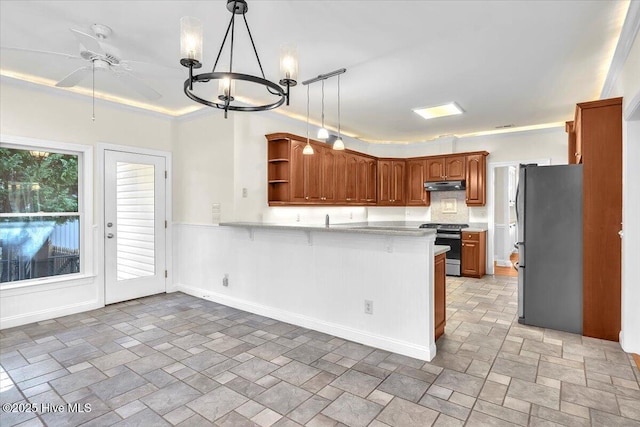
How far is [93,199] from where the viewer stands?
439 centimetres

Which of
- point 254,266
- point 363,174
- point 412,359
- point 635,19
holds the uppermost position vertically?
point 635,19

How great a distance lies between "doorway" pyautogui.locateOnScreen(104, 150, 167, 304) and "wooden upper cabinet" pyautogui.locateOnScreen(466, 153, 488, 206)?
17.3ft

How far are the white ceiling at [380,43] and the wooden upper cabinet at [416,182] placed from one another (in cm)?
261

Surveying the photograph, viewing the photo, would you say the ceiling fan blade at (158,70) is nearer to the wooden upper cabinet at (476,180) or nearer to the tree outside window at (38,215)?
the tree outside window at (38,215)

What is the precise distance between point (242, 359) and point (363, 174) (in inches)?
175

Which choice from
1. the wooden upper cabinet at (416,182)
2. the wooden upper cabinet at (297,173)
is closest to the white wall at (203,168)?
the wooden upper cabinet at (297,173)

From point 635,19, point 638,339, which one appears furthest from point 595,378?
point 635,19

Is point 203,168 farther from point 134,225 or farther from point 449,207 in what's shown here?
point 449,207

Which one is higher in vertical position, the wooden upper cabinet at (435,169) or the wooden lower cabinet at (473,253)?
the wooden upper cabinet at (435,169)

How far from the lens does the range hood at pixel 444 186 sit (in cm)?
662

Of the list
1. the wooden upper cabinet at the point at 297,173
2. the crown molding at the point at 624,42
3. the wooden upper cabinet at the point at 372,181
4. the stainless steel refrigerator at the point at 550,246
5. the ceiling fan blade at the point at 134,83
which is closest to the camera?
the crown molding at the point at 624,42

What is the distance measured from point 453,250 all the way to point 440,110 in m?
2.67

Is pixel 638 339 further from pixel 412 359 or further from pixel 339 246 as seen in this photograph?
pixel 339 246

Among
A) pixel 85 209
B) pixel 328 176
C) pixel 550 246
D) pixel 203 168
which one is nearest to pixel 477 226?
pixel 550 246
